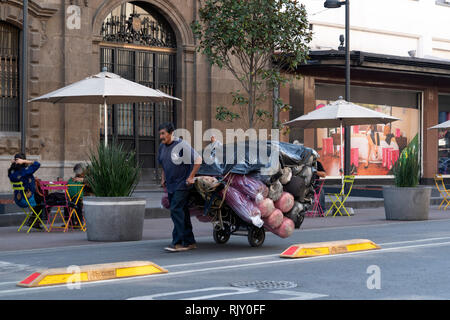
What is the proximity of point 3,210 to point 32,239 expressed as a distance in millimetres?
3252

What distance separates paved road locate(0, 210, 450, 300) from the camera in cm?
805

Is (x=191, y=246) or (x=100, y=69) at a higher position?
(x=100, y=69)

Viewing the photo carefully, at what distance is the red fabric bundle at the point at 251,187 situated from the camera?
461 inches

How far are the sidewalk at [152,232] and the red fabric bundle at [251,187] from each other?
200 centimetres

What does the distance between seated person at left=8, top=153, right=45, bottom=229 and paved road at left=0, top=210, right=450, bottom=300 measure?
Result: 2757 mm

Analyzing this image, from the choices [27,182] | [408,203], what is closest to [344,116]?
[408,203]

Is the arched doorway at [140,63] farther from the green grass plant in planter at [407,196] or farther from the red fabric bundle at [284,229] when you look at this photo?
the red fabric bundle at [284,229]

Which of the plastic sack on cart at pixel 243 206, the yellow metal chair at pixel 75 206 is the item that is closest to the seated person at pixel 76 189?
the yellow metal chair at pixel 75 206

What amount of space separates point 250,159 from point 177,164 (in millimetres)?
1081

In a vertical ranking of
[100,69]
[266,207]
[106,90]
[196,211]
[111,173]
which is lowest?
[196,211]

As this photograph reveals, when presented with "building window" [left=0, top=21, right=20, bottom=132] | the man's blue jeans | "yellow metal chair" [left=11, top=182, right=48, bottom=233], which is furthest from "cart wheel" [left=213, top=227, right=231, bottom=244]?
"building window" [left=0, top=21, right=20, bottom=132]

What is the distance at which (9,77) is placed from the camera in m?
24.4

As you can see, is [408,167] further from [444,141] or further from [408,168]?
[444,141]

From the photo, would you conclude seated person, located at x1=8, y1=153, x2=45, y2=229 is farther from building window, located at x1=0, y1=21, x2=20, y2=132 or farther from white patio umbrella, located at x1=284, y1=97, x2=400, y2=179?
building window, located at x1=0, y1=21, x2=20, y2=132
